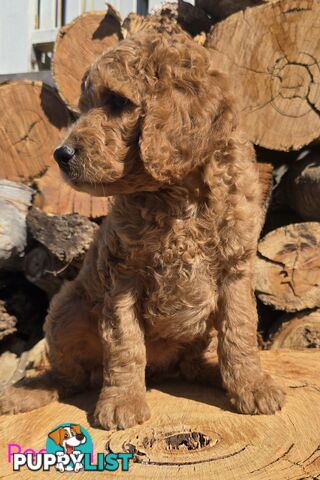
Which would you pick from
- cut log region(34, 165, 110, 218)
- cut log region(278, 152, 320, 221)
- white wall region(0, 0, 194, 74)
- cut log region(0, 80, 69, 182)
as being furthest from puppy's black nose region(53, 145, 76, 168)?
white wall region(0, 0, 194, 74)

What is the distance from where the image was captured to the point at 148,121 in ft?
6.79

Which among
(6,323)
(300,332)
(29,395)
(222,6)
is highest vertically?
(222,6)

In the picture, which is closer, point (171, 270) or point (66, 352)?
point (171, 270)

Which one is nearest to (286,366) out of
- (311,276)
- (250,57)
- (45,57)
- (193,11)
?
(311,276)

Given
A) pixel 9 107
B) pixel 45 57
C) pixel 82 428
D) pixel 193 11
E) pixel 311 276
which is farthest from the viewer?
pixel 45 57

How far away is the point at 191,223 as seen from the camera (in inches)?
91.3

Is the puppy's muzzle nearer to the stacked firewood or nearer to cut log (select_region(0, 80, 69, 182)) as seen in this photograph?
the stacked firewood

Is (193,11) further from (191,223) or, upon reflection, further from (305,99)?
(191,223)

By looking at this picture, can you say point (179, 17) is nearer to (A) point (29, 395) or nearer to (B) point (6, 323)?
(B) point (6, 323)

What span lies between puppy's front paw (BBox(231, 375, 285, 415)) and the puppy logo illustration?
0.70 m

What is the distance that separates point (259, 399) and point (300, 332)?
1490 mm

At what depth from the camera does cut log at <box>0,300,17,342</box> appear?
4.09 meters

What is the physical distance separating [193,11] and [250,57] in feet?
2.55

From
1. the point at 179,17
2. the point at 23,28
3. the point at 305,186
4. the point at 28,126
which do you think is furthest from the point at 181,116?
the point at 23,28
